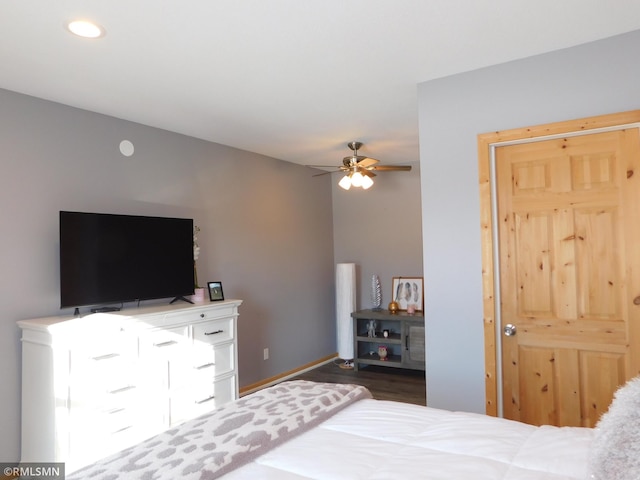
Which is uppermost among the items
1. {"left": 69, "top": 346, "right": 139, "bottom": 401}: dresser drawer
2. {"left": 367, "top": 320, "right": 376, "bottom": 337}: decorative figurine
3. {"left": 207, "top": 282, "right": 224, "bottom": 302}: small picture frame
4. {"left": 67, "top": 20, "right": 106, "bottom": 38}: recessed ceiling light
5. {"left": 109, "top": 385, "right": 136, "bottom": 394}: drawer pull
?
{"left": 67, "top": 20, "right": 106, "bottom": 38}: recessed ceiling light

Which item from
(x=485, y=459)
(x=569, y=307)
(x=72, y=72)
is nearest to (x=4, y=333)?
(x=72, y=72)

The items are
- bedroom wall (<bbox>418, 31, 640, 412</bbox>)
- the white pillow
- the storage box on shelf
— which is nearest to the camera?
the white pillow

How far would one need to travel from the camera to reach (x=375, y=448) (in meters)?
1.57

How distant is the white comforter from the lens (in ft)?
4.47

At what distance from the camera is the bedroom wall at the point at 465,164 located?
8.58ft

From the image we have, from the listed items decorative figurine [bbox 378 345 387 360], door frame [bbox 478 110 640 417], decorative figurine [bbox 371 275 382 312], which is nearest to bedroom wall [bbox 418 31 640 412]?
door frame [bbox 478 110 640 417]

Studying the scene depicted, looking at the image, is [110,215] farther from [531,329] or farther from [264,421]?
[531,329]

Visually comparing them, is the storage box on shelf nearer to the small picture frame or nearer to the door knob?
the small picture frame

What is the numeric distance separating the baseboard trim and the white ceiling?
271 cm

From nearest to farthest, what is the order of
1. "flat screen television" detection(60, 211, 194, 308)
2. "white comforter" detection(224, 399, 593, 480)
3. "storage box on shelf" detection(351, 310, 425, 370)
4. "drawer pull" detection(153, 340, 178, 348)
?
"white comforter" detection(224, 399, 593, 480), "flat screen television" detection(60, 211, 194, 308), "drawer pull" detection(153, 340, 178, 348), "storage box on shelf" detection(351, 310, 425, 370)

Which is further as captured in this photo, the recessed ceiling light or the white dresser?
the white dresser

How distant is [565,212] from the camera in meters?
2.64

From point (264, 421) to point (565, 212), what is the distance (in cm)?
202

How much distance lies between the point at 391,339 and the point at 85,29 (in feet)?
14.3
